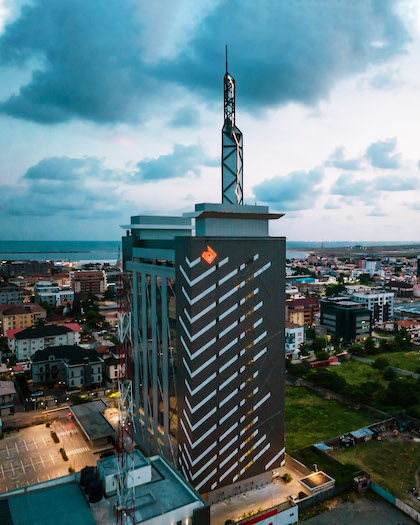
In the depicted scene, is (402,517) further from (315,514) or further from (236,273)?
(236,273)

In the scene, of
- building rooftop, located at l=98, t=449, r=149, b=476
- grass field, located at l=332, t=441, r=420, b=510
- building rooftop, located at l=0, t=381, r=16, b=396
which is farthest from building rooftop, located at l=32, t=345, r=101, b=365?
grass field, located at l=332, t=441, r=420, b=510

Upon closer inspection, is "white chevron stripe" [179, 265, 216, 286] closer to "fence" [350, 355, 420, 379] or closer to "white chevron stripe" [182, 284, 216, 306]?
"white chevron stripe" [182, 284, 216, 306]

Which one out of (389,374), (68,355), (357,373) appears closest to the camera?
(68,355)

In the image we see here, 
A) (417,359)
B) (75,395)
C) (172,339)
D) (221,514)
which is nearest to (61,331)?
(75,395)

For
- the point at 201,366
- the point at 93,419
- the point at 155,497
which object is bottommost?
the point at 93,419

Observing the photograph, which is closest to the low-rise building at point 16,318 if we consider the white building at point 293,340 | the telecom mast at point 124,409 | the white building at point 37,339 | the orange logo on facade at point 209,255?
the white building at point 37,339

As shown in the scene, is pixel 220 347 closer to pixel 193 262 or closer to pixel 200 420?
pixel 200 420

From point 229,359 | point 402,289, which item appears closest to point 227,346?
point 229,359
